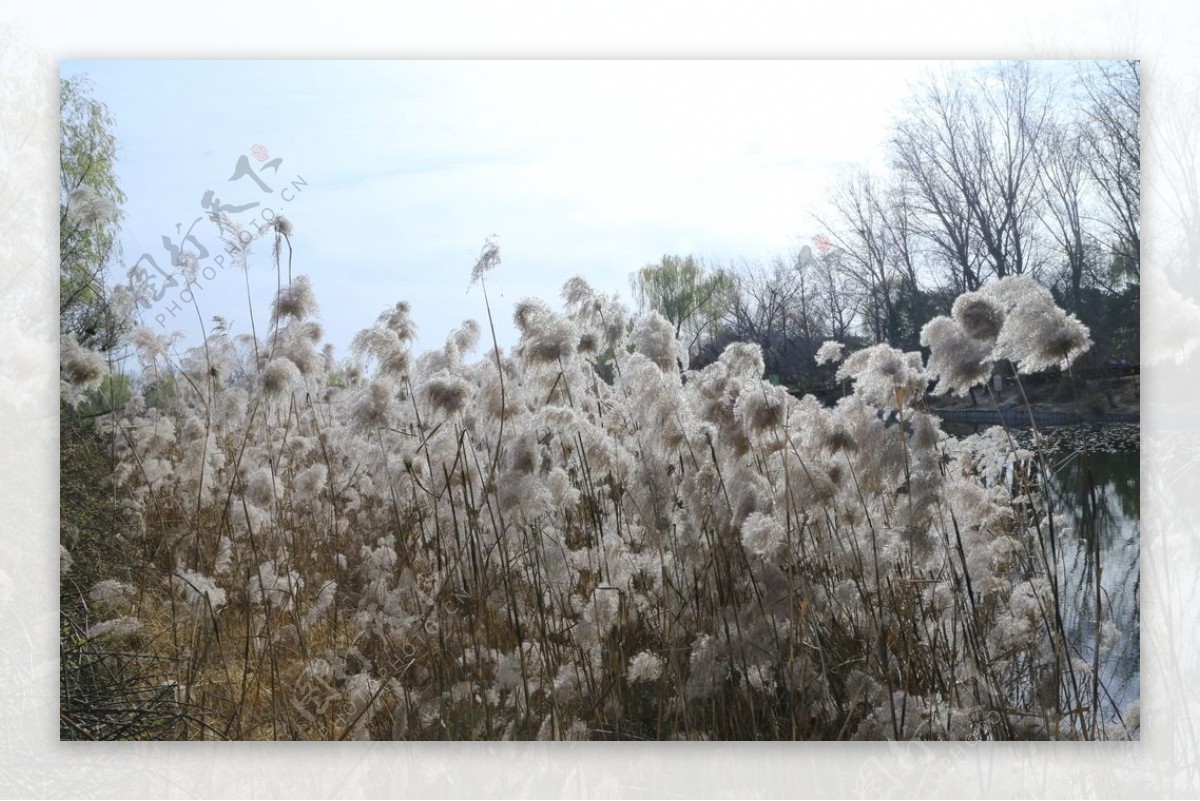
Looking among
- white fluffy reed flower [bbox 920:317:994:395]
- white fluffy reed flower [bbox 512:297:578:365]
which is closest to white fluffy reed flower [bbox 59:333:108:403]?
white fluffy reed flower [bbox 512:297:578:365]

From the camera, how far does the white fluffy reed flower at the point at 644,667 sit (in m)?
2.74

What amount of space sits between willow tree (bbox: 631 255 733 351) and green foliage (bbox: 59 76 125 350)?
1207 mm

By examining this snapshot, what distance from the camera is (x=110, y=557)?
2871 millimetres

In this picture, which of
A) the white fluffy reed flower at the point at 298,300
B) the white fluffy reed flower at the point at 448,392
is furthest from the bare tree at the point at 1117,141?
the white fluffy reed flower at the point at 298,300

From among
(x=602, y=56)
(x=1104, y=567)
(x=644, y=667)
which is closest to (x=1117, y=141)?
(x=1104, y=567)

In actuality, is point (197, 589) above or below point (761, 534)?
below

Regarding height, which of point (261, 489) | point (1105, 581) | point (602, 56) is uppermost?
point (602, 56)

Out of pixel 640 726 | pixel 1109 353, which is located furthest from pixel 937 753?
pixel 1109 353

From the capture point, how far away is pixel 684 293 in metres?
2.81

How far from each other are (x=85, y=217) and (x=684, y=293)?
1.37 m

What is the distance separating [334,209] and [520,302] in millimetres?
478

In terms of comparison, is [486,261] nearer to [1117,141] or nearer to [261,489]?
[261,489]

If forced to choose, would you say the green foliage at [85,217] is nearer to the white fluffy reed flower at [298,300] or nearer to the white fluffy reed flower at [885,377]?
the white fluffy reed flower at [298,300]

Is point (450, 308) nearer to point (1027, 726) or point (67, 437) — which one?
point (67, 437)
